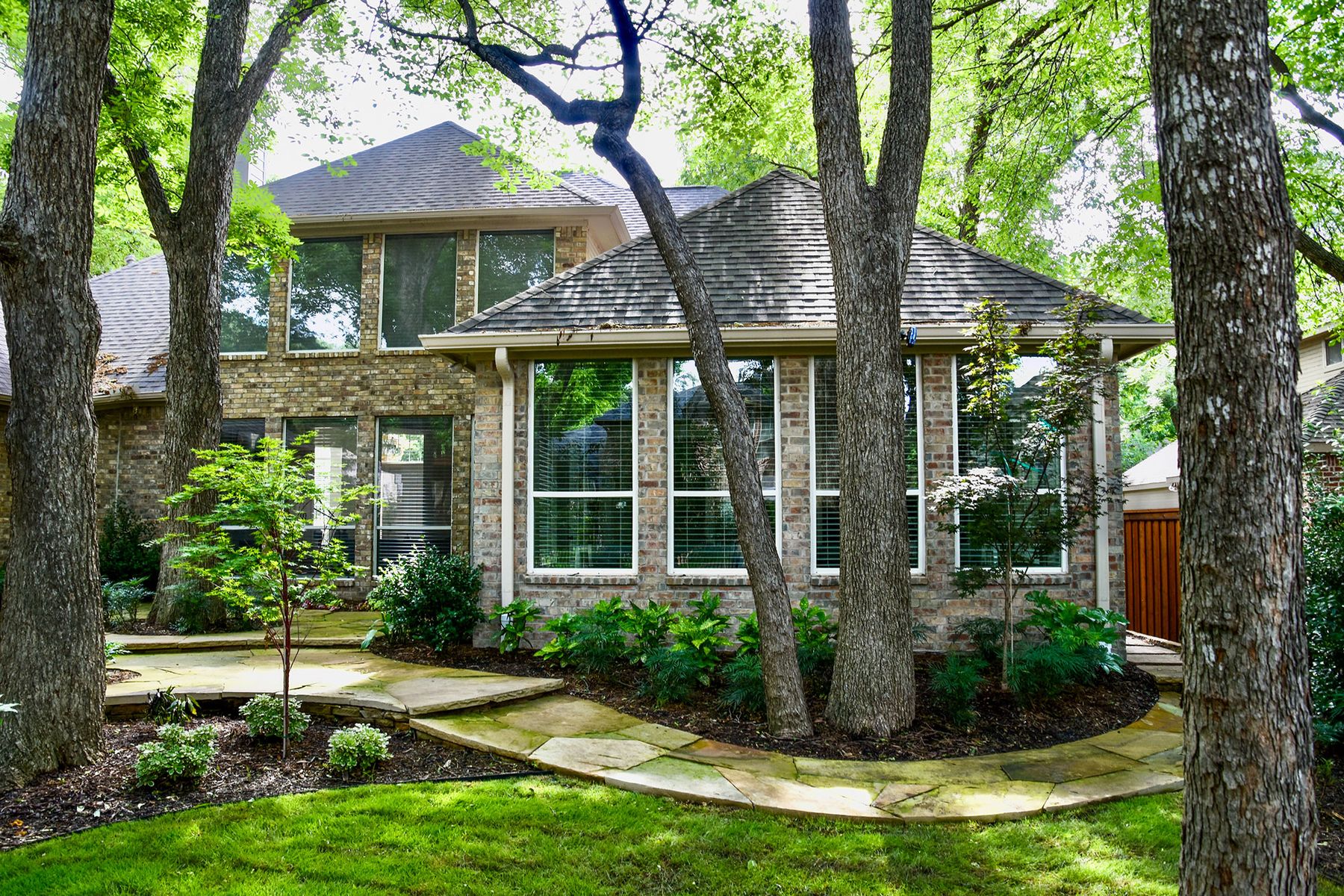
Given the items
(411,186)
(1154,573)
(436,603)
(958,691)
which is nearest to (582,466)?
(436,603)

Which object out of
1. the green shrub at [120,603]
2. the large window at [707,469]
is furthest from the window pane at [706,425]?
the green shrub at [120,603]

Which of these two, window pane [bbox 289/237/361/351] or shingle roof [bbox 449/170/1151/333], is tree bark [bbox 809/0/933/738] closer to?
shingle roof [bbox 449/170/1151/333]

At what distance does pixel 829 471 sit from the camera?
782 cm

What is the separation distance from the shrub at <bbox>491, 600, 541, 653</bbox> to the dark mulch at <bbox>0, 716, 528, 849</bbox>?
2.16 metres

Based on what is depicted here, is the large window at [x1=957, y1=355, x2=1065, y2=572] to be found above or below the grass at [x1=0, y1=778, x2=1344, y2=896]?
above

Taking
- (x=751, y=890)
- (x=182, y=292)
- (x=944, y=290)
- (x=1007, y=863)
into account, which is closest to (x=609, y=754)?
(x=751, y=890)

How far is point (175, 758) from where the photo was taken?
4371 mm

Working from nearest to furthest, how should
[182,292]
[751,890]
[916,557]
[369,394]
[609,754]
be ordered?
1. [751,890]
2. [609,754]
3. [916,557]
4. [182,292]
5. [369,394]

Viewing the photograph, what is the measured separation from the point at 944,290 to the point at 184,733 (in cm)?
718

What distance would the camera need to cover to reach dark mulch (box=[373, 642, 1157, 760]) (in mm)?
5316

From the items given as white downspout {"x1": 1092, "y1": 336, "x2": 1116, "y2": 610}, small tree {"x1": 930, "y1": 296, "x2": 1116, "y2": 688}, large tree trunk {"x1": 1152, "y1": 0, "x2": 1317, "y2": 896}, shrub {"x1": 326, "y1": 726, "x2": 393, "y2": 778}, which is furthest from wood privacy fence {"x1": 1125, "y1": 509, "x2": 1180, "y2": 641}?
shrub {"x1": 326, "y1": 726, "x2": 393, "y2": 778}

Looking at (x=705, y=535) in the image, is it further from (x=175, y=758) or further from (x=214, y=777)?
(x=175, y=758)

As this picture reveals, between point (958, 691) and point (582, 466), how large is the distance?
4.00 m

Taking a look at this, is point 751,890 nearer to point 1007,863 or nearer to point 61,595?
point 1007,863
